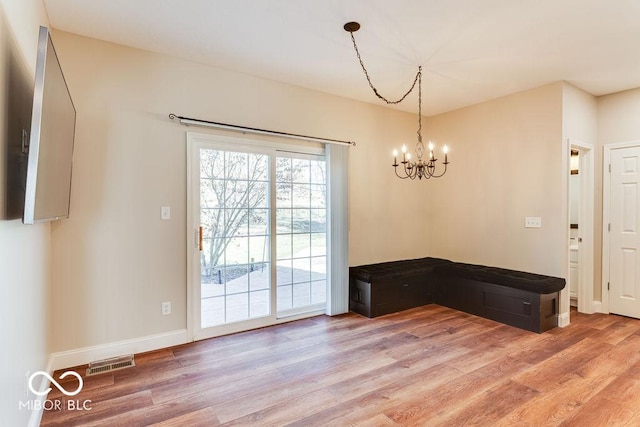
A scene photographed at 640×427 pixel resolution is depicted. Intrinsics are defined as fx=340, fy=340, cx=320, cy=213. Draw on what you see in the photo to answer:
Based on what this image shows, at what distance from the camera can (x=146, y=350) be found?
10.2ft

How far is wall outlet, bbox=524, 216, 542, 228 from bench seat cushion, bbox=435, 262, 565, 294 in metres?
0.57

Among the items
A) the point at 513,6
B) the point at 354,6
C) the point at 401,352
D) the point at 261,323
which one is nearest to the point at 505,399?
the point at 401,352

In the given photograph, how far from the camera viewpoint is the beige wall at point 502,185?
3896mm

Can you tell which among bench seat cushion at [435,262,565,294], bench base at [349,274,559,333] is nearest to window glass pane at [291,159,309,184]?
bench base at [349,274,559,333]

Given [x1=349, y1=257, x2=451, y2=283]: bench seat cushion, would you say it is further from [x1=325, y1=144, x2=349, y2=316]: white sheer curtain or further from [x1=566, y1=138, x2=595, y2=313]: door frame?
[x1=566, y1=138, x2=595, y2=313]: door frame

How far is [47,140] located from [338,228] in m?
3.05

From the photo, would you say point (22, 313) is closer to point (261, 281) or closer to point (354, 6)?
point (261, 281)

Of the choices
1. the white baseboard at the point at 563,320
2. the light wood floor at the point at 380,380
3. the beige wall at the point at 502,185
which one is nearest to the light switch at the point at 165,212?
the light wood floor at the point at 380,380

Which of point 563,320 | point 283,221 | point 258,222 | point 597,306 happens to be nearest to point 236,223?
point 258,222

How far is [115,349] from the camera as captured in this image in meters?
2.96

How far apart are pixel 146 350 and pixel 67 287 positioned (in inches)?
34.1

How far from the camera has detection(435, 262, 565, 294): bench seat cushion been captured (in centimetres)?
361

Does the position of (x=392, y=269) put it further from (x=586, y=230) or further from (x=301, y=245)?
(x=586, y=230)

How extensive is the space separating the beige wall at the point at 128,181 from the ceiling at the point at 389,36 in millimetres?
204
